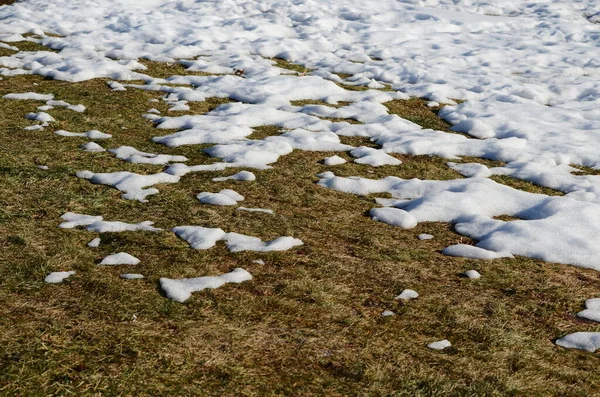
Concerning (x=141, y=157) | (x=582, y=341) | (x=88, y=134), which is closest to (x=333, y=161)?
(x=141, y=157)

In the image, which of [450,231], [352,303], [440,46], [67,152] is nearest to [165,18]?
[440,46]

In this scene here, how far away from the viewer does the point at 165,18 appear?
56.1 feet

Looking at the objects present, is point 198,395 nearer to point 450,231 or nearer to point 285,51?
point 450,231

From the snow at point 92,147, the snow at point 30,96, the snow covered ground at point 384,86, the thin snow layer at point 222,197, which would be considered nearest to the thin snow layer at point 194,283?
the snow covered ground at point 384,86

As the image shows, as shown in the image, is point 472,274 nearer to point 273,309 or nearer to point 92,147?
point 273,309

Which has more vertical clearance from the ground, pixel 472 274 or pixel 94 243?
pixel 94 243

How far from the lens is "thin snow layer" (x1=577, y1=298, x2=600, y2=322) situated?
4.42m

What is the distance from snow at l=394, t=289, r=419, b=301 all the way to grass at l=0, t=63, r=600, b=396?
0.06 m

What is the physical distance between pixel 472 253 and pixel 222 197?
2458 mm

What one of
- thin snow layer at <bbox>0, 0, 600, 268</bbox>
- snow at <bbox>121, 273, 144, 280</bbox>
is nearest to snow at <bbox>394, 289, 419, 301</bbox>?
thin snow layer at <bbox>0, 0, 600, 268</bbox>

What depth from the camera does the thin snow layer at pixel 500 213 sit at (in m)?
5.45

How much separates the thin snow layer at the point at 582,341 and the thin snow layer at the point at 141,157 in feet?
15.5

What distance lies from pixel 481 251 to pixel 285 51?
9.97 m

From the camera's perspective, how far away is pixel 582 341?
4090mm
